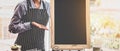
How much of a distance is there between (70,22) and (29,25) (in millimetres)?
508

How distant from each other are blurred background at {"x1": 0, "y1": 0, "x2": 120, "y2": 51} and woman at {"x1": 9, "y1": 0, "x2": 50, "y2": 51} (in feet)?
0.20

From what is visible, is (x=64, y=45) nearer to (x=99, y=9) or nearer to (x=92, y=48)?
(x=92, y=48)

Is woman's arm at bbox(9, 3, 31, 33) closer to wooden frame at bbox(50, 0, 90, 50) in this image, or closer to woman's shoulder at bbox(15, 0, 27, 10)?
woman's shoulder at bbox(15, 0, 27, 10)

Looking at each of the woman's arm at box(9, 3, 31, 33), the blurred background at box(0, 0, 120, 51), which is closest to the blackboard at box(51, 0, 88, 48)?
the blurred background at box(0, 0, 120, 51)

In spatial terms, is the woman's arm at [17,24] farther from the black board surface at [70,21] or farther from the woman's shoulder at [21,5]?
the black board surface at [70,21]

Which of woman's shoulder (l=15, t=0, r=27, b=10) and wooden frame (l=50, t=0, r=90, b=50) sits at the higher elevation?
woman's shoulder (l=15, t=0, r=27, b=10)

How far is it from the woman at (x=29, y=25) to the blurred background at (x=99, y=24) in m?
0.06

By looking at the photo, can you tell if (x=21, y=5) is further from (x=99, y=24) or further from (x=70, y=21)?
(x=99, y=24)

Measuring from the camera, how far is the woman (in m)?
2.58

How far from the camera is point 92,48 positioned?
2619 millimetres

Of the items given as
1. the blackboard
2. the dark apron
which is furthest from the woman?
the blackboard

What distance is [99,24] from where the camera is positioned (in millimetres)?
2678

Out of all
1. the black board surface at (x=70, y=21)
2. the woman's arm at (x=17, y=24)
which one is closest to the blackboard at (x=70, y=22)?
the black board surface at (x=70, y=21)

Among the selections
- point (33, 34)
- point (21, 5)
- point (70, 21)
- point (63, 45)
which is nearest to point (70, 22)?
point (70, 21)
